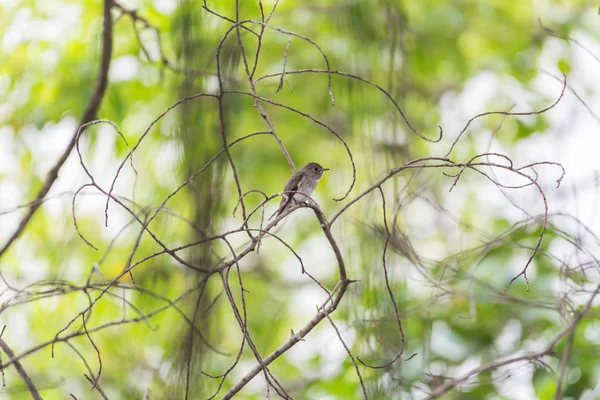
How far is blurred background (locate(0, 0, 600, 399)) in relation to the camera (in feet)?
6.81

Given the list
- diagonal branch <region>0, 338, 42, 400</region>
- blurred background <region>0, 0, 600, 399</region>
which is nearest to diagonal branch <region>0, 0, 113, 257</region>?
blurred background <region>0, 0, 600, 399</region>

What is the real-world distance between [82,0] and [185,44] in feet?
8.83

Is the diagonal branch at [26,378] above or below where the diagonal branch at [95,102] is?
below

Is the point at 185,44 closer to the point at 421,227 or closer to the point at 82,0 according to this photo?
the point at 82,0

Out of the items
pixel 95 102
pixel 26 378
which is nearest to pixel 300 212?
pixel 95 102

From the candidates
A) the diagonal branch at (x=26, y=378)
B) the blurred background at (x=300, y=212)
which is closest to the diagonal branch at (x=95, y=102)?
the blurred background at (x=300, y=212)

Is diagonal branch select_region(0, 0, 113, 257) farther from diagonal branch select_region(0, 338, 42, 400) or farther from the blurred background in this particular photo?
diagonal branch select_region(0, 338, 42, 400)

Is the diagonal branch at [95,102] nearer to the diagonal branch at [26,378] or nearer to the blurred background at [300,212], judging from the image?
the blurred background at [300,212]

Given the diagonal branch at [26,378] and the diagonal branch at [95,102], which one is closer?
the diagonal branch at [26,378]

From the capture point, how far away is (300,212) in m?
7.35

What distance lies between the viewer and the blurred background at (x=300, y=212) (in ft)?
6.81

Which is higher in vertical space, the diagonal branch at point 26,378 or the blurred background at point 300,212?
the blurred background at point 300,212

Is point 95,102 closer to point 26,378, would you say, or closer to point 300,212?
point 26,378

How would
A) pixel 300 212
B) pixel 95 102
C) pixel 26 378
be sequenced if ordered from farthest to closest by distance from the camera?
1. pixel 300 212
2. pixel 95 102
3. pixel 26 378
